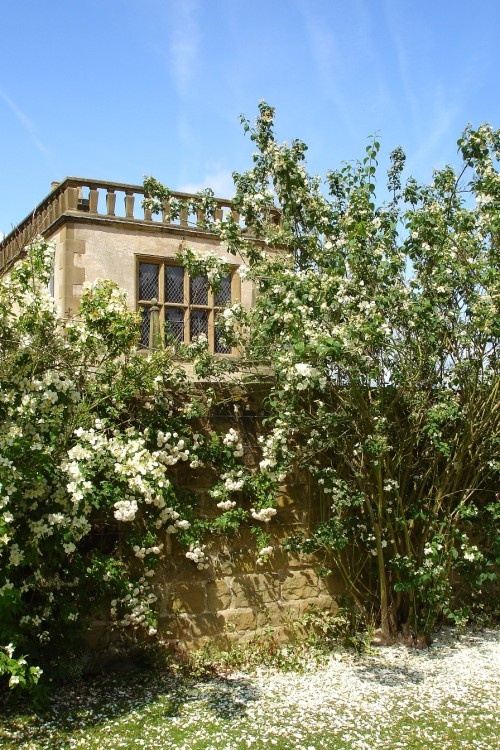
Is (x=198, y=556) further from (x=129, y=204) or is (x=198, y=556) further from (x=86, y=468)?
(x=129, y=204)

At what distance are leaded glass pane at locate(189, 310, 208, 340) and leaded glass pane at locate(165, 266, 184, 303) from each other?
1.11 ft

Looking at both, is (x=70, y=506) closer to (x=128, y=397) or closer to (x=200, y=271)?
(x=128, y=397)

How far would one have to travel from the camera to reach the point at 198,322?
12477 millimetres

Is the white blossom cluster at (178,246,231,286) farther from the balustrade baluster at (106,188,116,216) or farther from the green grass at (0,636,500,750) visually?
the balustrade baluster at (106,188,116,216)

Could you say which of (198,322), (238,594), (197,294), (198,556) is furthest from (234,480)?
(197,294)

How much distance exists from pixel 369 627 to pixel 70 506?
3.01 meters

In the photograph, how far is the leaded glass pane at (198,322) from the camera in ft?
40.4

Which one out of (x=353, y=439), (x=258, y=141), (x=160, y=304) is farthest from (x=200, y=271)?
(x=160, y=304)

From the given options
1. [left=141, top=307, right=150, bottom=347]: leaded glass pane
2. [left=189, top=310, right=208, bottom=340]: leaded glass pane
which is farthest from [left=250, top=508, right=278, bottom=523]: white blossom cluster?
[left=189, top=310, right=208, bottom=340]: leaded glass pane

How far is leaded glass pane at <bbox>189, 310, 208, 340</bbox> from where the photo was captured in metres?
12.3

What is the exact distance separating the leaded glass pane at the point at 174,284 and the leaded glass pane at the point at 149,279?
0.17 metres

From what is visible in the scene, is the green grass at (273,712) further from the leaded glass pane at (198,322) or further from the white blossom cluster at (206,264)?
the leaded glass pane at (198,322)

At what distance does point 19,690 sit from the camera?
13.5 ft

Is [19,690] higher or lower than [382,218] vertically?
lower
